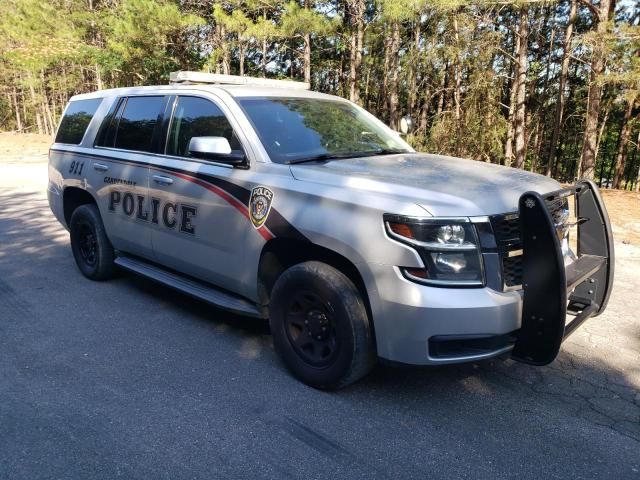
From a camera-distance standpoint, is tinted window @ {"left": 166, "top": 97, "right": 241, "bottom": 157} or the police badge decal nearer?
the police badge decal

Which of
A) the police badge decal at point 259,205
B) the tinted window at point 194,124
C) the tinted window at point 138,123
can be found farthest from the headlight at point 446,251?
the tinted window at point 138,123

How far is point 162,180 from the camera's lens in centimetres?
434

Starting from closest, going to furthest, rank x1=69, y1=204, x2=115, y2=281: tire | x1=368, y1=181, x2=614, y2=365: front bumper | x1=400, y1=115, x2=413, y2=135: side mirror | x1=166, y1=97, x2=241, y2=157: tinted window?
x1=368, y1=181, x2=614, y2=365: front bumper < x1=166, y1=97, x2=241, y2=157: tinted window < x1=400, y1=115, x2=413, y2=135: side mirror < x1=69, y1=204, x2=115, y2=281: tire

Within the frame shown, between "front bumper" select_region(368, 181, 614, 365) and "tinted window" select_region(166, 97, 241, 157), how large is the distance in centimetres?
174

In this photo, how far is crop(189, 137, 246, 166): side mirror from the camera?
11.7ft

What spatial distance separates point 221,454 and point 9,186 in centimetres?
1253

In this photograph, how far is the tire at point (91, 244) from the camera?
17.5 ft

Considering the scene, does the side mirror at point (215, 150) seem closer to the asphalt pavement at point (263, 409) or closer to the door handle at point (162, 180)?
the door handle at point (162, 180)

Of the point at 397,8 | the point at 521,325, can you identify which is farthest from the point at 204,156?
the point at 397,8

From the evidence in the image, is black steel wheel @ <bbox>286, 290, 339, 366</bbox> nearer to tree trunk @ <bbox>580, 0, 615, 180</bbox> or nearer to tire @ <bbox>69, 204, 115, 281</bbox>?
tire @ <bbox>69, 204, 115, 281</bbox>

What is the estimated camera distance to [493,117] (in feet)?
50.0

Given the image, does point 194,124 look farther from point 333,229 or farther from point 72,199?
point 72,199

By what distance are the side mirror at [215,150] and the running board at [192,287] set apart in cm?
103

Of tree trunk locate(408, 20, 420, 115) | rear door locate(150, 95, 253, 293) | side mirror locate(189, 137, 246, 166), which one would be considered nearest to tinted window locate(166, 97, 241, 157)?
rear door locate(150, 95, 253, 293)
